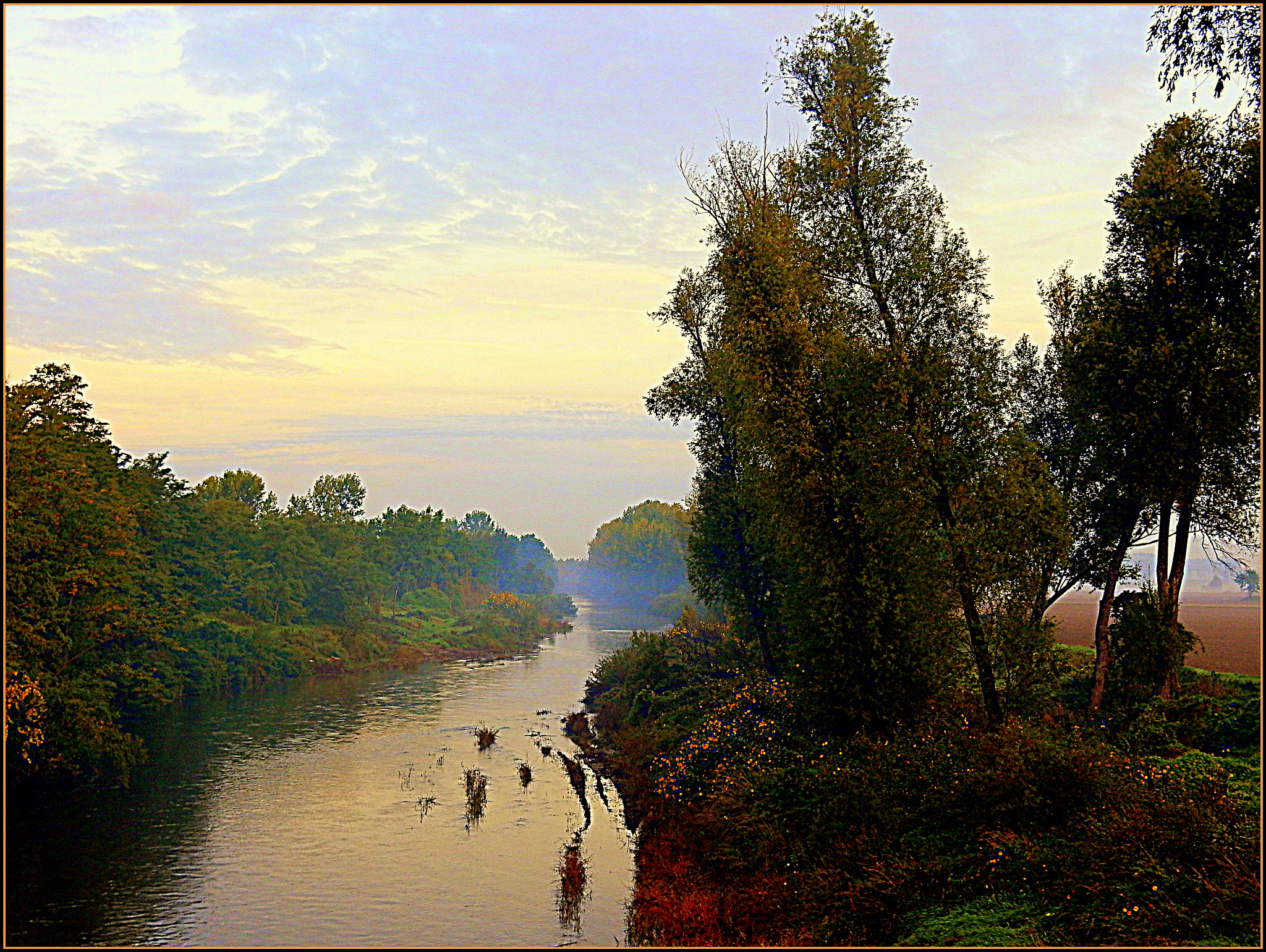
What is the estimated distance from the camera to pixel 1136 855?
13.5 metres

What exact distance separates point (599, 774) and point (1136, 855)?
24.1 m

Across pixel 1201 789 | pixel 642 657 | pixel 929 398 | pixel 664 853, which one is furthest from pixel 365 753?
pixel 1201 789

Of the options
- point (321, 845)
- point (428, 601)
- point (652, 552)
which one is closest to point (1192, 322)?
point (321, 845)

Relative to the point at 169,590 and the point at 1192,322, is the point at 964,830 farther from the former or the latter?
the point at 169,590

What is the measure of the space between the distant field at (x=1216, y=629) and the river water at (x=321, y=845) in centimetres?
1494

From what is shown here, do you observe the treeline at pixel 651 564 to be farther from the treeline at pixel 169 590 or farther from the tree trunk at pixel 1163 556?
the tree trunk at pixel 1163 556

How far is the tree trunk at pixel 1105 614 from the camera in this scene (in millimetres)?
24469

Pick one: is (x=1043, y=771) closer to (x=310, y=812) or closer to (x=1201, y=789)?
(x=1201, y=789)

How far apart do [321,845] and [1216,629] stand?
43955 mm

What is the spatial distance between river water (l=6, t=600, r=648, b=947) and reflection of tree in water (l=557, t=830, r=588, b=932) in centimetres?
13

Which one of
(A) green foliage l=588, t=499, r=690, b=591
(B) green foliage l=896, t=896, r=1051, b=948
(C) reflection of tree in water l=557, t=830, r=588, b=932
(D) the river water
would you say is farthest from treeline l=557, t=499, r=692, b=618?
(B) green foliage l=896, t=896, r=1051, b=948

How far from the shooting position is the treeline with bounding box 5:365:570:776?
30.4m

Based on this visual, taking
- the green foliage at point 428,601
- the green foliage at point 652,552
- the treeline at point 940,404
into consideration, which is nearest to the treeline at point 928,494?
the treeline at point 940,404

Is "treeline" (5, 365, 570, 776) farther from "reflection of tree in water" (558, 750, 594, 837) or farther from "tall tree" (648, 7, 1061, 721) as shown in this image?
"tall tree" (648, 7, 1061, 721)
